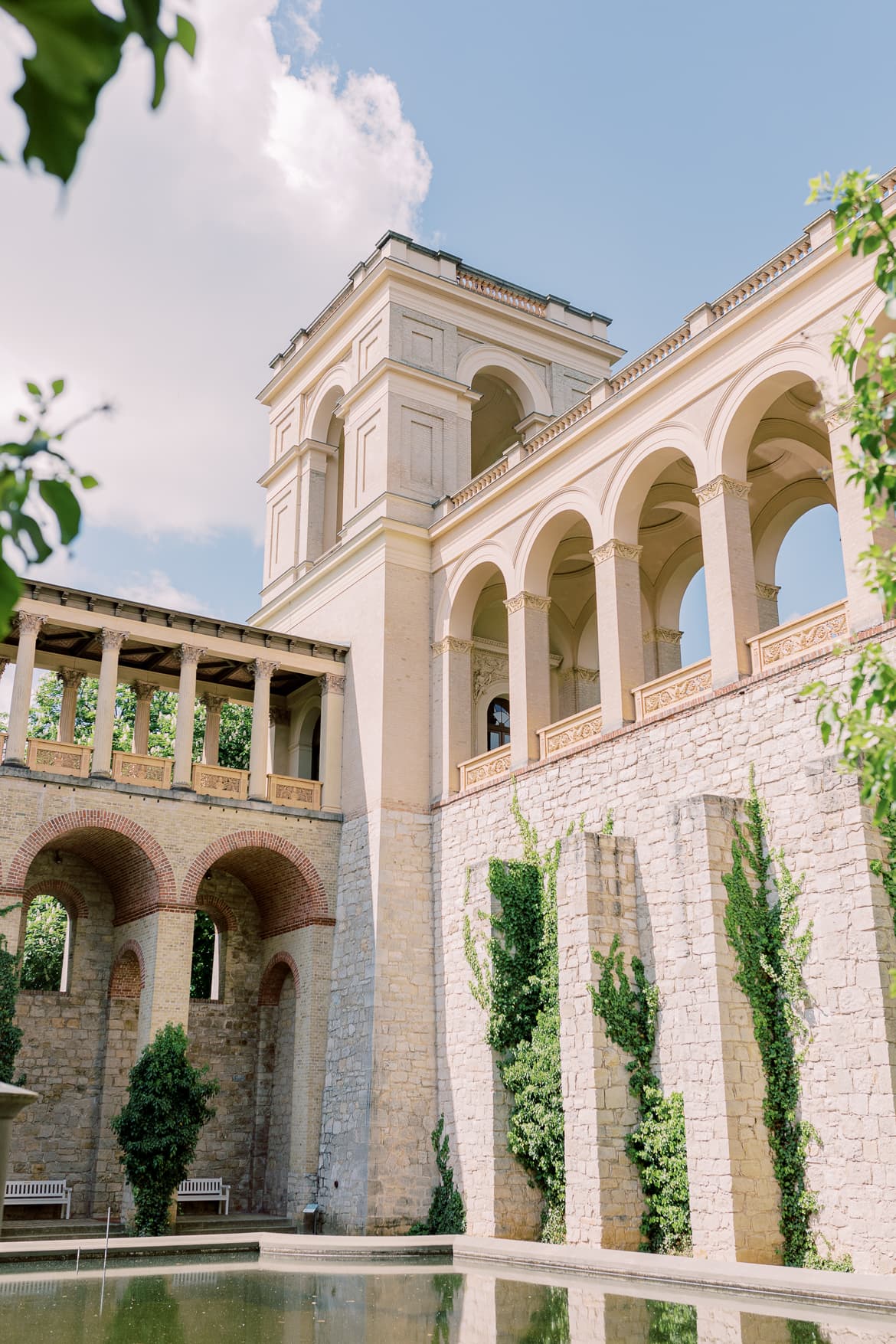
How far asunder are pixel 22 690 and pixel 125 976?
5.95 m

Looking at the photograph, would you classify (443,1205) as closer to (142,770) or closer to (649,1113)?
(649,1113)

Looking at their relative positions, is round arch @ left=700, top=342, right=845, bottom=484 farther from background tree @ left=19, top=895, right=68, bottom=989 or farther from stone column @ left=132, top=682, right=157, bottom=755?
background tree @ left=19, top=895, right=68, bottom=989

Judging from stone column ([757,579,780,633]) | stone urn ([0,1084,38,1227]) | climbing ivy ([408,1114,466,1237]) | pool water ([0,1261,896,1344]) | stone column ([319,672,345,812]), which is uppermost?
stone column ([757,579,780,633])

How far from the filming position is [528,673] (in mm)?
21172

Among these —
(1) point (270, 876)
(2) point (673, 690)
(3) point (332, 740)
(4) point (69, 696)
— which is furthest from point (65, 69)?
(4) point (69, 696)

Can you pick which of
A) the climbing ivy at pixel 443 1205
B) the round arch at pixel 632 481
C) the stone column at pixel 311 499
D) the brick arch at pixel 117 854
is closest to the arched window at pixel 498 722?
the stone column at pixel 311 499

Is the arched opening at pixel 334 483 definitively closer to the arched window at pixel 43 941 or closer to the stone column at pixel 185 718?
the stone column at pixel 185 718

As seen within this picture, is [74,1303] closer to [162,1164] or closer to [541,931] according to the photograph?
[162,1164]

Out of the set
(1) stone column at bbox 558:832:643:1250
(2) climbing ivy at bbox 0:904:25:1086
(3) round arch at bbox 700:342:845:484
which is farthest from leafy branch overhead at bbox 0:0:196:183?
(2) climbing ivy at bbox 0:904:25:1086

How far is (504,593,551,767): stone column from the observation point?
20547mm

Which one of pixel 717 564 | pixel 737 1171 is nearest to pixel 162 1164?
pixel 737 1171

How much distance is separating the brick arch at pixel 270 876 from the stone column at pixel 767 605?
907 centimetres

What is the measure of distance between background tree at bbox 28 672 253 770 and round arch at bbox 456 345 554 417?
11567 millimetres

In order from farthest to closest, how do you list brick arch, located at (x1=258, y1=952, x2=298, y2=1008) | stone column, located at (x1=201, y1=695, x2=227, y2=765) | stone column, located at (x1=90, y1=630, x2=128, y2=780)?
stone column, located at (x1=201, y1=695, x2=227, y2=765)
brick arch, located at (x1=258, y1=952, x2=298, y2=1008)
stone column, located at (x1=90, y1=630, x2=128, y2=780)
